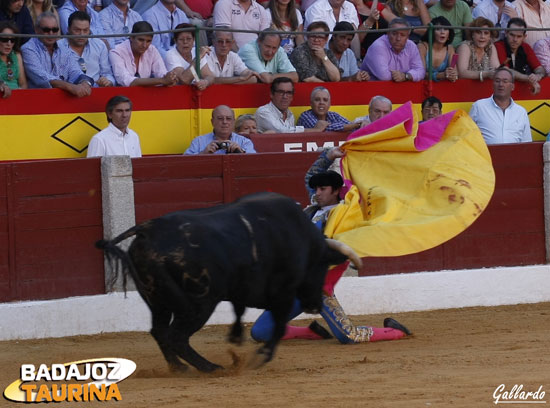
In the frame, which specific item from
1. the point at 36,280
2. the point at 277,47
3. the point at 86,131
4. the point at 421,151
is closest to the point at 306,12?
the point at 277,47

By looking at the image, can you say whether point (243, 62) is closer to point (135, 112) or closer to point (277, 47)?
point (277, 47)

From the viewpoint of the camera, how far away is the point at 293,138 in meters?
8.64

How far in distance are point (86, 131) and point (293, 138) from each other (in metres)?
1.69

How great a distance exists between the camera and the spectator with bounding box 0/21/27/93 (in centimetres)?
781

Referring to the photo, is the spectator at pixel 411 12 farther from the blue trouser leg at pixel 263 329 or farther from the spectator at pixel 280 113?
the blue trouser leg at pixel 263 329

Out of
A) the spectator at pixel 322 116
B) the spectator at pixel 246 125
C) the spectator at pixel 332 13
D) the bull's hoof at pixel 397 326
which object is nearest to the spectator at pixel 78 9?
the spectator at pixel 246 125

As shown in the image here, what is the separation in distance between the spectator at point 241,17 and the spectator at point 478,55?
1.89 m

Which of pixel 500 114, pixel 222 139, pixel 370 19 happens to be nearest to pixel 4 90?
pixel 222 139

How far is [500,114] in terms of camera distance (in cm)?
930

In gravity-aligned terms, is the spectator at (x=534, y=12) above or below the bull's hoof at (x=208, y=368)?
above

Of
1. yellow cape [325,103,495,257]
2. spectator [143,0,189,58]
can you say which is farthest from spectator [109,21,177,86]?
yellow cape [325,103,495,257]

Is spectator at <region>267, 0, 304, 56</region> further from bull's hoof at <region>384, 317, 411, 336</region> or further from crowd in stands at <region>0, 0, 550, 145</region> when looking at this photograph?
bull's hoof at <region>384, 317, 411, 336</region>

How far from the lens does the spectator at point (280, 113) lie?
8.59m

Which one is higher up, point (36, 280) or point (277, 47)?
point (277, 47)
